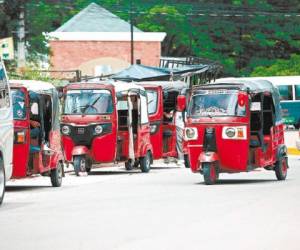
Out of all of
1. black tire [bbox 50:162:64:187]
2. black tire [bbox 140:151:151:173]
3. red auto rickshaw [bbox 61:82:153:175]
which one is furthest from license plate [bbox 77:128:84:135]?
black tire [bbox 50:162:64:187]

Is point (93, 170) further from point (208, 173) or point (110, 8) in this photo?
point (110, 8)

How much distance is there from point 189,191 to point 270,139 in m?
4.79

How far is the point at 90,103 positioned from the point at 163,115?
6.87 m

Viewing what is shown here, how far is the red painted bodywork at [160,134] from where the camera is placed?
4044 cm

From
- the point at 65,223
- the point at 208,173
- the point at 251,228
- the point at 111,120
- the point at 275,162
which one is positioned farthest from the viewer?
the point at 111,120

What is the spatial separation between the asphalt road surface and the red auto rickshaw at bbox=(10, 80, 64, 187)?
1.43 feet

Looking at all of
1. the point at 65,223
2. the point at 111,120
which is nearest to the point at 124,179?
the point at 111,120

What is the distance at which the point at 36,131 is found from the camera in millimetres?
28641

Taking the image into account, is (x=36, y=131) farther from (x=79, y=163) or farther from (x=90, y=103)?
(x=90, y=103)

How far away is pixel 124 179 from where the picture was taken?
32438 mm

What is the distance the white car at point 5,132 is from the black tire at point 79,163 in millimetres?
10782

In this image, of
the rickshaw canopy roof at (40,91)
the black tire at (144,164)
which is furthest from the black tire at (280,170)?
the black tire at (144,164)

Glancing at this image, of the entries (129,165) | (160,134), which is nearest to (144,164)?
(129,165)

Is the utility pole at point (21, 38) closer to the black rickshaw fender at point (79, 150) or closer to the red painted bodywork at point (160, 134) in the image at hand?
the red painted bodywork at point (160, 134)
